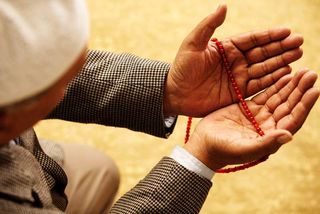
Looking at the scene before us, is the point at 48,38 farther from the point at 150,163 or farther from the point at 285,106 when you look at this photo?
the point at 150,163

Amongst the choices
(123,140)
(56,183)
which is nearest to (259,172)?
(123,140)

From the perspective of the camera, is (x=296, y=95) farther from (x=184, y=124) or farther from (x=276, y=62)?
(x=184, y=124)

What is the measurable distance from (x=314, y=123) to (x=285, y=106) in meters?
0.82

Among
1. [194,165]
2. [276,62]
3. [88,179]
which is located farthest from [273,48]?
[88,179]

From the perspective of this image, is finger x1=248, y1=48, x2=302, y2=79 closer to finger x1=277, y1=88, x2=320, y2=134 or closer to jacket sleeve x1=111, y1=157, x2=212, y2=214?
finger x1=277, y1=88, x2=320, y2=134

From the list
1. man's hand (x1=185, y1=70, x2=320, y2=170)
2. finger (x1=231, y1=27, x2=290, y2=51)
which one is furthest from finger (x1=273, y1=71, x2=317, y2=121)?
finger (x1=231, y1=27, x2=290, y2=51)

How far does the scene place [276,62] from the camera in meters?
0.90

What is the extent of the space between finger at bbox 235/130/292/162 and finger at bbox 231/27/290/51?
20cm

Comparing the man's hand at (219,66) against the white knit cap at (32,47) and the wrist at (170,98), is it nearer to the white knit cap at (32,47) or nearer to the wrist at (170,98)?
the wrist at (170,98)

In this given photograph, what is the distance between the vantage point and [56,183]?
34.5 inches

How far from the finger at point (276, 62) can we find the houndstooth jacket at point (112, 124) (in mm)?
170

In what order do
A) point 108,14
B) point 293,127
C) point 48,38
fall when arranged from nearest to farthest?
point 48,38 < point 293,127 < point 108,14

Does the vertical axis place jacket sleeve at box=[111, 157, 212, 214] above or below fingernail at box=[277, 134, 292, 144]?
below

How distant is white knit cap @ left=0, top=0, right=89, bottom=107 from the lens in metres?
0.50
